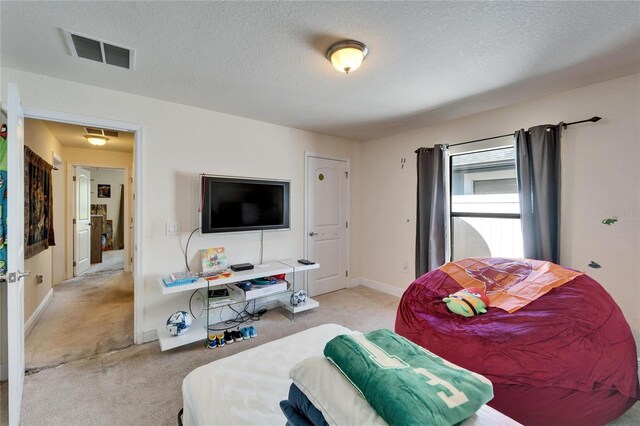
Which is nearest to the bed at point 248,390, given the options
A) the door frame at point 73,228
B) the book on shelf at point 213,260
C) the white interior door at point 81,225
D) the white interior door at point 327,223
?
the book on shelf at point 213,260

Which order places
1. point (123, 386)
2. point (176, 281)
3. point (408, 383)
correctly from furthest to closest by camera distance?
point (176, 281)
point (123, 386)
point (408, 383)

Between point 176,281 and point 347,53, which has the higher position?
point 347,53

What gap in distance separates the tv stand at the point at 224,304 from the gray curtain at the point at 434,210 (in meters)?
1.47

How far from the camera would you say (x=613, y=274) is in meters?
2.38

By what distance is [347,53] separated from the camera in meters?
1.86

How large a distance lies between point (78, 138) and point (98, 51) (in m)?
3.12

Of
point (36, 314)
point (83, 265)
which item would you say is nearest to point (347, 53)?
point (36, 314)

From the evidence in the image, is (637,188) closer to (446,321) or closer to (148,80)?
(446,321)

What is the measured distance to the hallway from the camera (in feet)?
8.25

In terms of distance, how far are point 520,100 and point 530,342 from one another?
2384 millimetres

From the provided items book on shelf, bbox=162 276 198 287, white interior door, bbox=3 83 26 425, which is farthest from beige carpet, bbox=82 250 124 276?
white interior door, bbox=3 83 26 425

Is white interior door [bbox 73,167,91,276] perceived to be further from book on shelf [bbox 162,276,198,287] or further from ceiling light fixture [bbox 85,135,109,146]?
book on shelf [bbox 162,276,198,287]

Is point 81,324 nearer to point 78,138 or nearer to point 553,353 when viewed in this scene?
point 78,138

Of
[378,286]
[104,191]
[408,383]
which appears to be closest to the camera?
[408,383]
